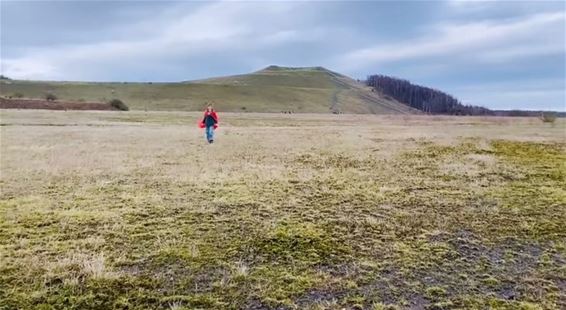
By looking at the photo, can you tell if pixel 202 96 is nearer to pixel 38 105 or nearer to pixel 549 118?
pixel 38 105

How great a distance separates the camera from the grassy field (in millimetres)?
5312

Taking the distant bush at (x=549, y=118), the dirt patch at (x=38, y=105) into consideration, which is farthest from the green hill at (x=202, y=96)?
the distant bush at (x=549, y=118)

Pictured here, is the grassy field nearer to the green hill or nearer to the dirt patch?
the dirt patch

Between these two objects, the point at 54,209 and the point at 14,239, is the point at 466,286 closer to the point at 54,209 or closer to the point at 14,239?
the point at 14,239

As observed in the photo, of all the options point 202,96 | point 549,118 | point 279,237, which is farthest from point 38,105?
point 549,118

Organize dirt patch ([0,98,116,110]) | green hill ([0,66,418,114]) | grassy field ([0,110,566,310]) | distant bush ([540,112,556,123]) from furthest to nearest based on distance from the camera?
green hill ([0,66,418,114]) → dirt patch ([0,98,116,110]) → distant bush ([540,112,556,123]) → grassy field ([0,110,566,310])

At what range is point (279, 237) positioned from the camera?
294 inches

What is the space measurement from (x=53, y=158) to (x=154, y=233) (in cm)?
1168

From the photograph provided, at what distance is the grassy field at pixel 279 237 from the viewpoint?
5.31m

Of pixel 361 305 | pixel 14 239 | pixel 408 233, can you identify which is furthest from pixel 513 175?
pixel 14 239

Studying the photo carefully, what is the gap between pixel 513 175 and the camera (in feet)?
Answer: 47.3

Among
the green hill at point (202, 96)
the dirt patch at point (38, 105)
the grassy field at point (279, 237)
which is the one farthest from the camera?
the green hill at point (202, 96)

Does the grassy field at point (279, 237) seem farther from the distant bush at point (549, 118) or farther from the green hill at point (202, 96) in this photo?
the green hill at point (202, 96)

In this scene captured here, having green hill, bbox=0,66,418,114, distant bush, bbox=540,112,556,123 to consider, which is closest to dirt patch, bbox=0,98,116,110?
green hill, bbox=0,66,418,114
